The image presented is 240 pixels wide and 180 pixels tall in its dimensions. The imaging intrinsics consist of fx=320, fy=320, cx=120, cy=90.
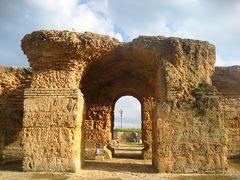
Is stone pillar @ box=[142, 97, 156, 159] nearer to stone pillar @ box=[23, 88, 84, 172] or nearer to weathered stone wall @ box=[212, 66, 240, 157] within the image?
weathered stone wall @ box=[212, 66, 240, 157]

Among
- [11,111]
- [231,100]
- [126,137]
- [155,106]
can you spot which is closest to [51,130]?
[155,106]

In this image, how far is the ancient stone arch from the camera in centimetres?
852

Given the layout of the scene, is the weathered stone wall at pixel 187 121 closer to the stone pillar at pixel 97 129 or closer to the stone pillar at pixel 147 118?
the stone pillar at pixel 147 118

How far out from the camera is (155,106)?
30.0 feet

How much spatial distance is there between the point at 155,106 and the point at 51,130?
117 inches

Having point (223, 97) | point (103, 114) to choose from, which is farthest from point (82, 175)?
point (223, 97)

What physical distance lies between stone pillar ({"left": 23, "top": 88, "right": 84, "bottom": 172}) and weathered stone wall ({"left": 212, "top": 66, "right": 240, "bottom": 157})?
7.51 m

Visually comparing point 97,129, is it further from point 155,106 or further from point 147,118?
point 155,106

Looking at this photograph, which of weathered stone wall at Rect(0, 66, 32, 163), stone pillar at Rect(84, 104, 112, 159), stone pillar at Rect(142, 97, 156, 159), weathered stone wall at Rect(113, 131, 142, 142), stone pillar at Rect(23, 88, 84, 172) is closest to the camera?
stone pillar at Rect(23, 88, 84, 172)

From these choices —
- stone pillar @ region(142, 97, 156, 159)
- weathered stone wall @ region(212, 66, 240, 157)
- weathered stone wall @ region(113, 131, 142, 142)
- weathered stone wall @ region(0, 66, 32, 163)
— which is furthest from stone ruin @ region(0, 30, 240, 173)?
weathered stone wall @ region(113, 131, 142, 142)

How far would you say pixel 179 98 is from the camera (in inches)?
351

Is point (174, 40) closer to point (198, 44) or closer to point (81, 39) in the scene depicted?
point (198, 44)

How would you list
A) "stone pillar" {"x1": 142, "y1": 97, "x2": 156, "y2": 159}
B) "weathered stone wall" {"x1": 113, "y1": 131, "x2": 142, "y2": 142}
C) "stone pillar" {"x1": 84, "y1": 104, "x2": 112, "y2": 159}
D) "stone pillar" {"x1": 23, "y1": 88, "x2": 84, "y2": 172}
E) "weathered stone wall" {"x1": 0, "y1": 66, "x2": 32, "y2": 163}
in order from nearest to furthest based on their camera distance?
"stone pillar" {"x1": 23, "y1": 88, "x2": 84, "y2": 172} < "weathered stone wall" {"x1": 0, "y1": 66, "x2": 32, "y2": 163} < "stone pillar" {"x1": 84, "y1": 104, "x2": 112, "y2": 159} < "stone pillar" {"x1": 142, "y1": 97, "x2": 156, "y2": 159} < "weathered stone wall" {"x1": 113, "y1": 131, "x2": 142, "y2": 142}

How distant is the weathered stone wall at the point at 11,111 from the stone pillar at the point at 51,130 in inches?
162
